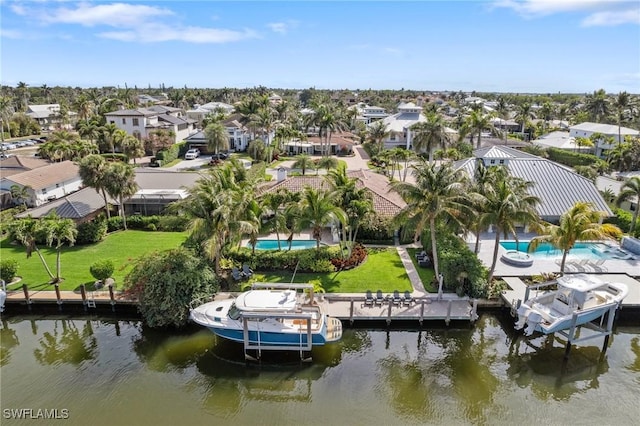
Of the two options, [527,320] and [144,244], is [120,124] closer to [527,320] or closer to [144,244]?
[144,244]

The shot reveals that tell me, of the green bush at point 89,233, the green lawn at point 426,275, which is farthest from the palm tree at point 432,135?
the green bush at point 89,233

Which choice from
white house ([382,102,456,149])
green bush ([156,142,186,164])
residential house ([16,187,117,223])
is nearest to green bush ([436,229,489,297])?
residential house ([16,187,117,223])

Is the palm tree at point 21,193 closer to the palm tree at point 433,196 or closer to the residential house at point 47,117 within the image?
the palm tree at point 433,196

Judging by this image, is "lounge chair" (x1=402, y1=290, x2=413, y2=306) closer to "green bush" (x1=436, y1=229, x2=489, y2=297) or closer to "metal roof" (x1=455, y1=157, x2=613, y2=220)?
"green bush" (x1=436, y1=229, x2=489, y2=297)

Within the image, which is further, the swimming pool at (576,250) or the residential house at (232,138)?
the residential house at (232,138)

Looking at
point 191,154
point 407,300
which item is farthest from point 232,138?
point 407,300

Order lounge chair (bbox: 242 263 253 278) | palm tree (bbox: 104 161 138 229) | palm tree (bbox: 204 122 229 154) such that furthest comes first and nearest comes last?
palm tree (bbox: 204 122 229 154) → palm tree (bbox: 104 161 138 229) → lounge chair (bbox: 242 263 253 278)

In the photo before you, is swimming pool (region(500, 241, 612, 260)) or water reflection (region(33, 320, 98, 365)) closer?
water reflection (region(33, 320, 98, 365))
